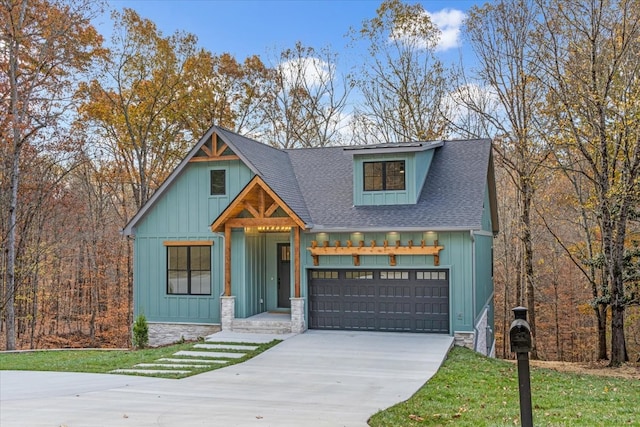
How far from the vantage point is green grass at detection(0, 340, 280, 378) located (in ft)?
36.7

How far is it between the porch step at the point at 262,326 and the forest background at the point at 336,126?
338 inches

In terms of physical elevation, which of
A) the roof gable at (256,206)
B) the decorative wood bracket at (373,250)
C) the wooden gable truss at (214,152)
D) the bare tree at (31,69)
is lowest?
the decorative wood bracket at (373,250)

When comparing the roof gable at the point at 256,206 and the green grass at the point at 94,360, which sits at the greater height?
the roof gable at the point at 256,206

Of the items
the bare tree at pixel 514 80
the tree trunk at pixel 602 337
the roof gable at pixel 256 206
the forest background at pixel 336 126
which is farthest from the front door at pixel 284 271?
the tree trunk at pixel 602 337

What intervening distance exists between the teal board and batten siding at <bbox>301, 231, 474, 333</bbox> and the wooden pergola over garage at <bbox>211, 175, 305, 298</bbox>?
38.2 inches

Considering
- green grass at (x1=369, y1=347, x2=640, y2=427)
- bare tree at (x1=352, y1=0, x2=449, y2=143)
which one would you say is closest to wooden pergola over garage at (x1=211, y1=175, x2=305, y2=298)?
green grass at (x1=369, y1=347, x2=640, y2=427)

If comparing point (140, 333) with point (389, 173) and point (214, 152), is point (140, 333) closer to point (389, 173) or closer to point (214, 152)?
point (214, 152)

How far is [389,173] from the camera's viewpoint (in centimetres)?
1552

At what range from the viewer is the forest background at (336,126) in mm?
15094

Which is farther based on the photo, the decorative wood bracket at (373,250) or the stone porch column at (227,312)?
the stone porch column at (227,312)

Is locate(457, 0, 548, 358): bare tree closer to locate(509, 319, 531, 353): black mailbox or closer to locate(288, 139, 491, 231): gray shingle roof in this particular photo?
locate(288, 139, 491, 231): gray shingle roof

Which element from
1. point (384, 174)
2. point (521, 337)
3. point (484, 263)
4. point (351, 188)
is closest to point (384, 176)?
point (384, 174)

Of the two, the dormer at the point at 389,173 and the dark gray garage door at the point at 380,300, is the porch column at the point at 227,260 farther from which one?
the dormer at the point at 389,173

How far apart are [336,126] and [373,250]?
49.5 feet
